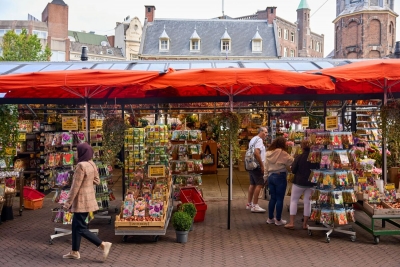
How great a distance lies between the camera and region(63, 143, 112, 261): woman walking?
5906 millimetres

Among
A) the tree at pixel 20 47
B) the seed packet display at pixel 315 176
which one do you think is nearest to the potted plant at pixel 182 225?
the seed packet display at pixel 315 176

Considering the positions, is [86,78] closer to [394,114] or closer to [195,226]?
[195,226]

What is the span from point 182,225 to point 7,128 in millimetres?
4908

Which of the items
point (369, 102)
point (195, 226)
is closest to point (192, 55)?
point (369, 102)

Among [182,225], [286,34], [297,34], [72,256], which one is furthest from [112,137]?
[297,34]

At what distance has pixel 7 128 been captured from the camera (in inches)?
368

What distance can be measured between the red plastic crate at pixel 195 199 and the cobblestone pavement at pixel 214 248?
6.0 inches

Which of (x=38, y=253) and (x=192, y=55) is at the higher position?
(x=192, y=55)

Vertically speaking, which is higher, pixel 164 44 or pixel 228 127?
pixel 164 44

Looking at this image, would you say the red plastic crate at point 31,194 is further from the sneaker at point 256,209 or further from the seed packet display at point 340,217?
the seed packet display at point 340,217

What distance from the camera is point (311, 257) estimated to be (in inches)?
244

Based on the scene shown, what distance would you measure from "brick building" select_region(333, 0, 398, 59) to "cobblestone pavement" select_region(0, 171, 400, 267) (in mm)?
47026

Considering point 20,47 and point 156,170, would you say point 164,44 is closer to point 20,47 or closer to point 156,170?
point 20,47

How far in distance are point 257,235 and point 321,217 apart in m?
1.13
